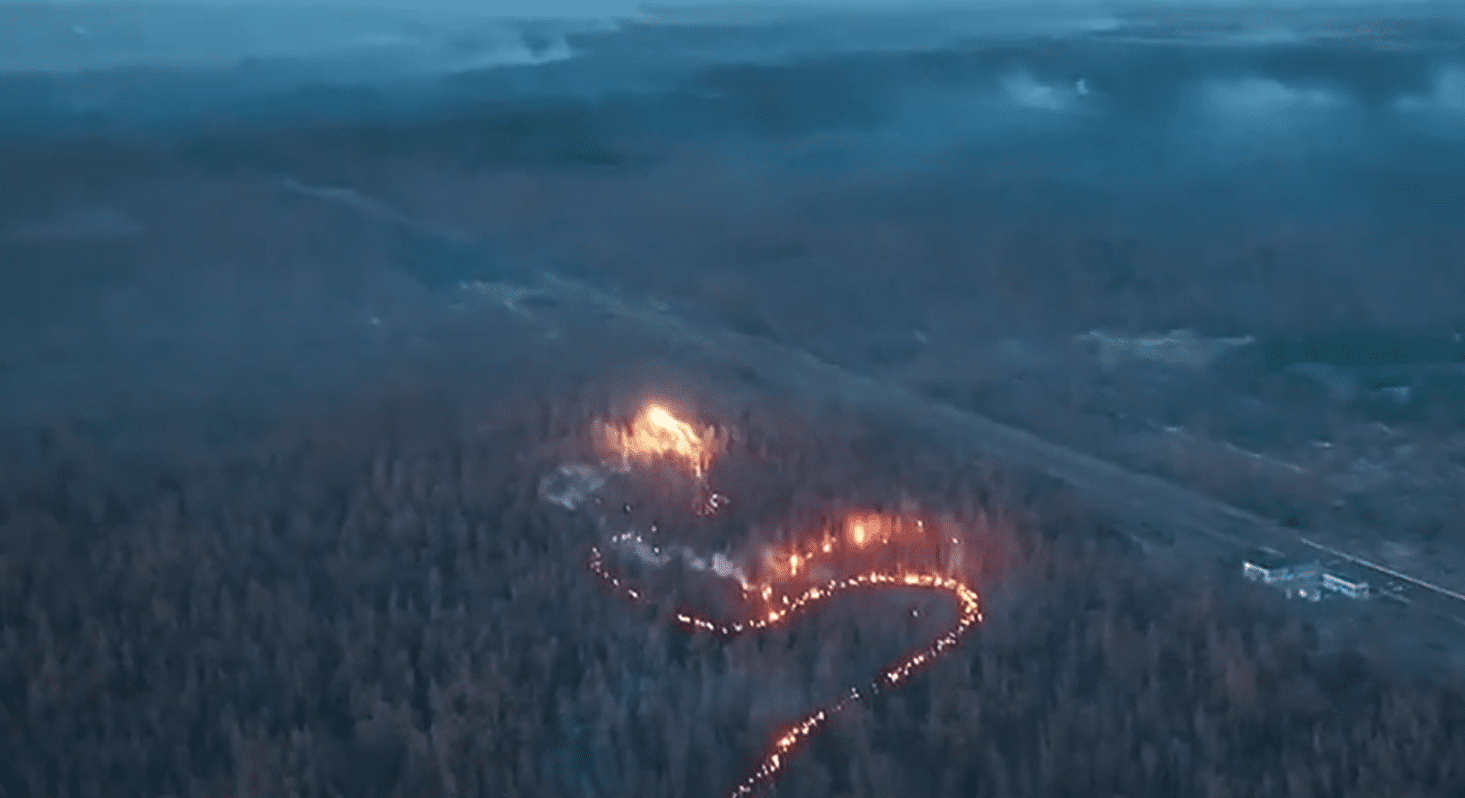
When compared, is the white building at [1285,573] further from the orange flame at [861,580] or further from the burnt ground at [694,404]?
the orange flame at [861,580]

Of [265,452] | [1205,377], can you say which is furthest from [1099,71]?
[265,452]

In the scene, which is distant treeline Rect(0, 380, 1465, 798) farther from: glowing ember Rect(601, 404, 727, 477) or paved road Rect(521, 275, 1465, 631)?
glowing ember Rect(601, 404, 727, 477)

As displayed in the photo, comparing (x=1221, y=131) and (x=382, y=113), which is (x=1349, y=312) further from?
(x=382, y=113)

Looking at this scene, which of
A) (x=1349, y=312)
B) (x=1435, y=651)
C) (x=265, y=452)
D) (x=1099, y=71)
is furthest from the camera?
(x=1099, y=71)

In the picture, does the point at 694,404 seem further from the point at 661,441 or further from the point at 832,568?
the point at 832,568

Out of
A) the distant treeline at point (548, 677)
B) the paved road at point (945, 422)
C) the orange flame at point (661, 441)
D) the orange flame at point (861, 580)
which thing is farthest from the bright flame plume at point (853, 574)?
the paved road at point (945, 422)

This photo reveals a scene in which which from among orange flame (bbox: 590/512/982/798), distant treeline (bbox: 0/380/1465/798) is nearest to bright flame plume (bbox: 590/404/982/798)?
orange flame (bbox: 590/512/982/798)

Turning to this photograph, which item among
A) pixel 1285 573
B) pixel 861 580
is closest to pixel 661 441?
pixel 861 580

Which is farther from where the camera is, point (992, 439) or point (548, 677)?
point (992, 439)
